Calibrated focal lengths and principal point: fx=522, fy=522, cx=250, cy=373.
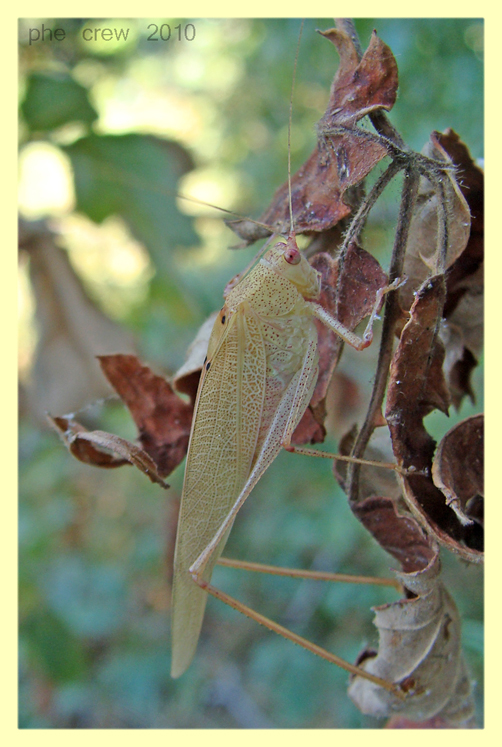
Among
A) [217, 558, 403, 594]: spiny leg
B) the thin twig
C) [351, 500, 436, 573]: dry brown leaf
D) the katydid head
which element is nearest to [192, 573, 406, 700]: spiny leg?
[217, 558, 403, 594]: spiny leg

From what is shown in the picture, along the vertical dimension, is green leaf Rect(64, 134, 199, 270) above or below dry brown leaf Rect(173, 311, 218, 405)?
above

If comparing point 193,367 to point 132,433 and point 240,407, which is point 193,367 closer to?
point 240,407

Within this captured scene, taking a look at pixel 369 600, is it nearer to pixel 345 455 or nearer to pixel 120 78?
pixel 345 455

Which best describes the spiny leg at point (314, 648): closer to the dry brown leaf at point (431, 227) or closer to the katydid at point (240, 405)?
the katydid at point (240, 405)

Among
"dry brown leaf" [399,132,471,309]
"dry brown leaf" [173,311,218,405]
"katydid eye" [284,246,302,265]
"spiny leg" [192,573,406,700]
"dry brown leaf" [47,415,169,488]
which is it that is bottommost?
"spiny leg" [192,573,406,700]

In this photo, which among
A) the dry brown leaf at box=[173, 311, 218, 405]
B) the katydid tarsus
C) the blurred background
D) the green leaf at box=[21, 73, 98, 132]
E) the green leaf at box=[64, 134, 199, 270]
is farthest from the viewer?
the green leaf at box=[64, 134, 199, 270]

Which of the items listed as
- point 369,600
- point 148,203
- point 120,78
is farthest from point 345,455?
point 120,78

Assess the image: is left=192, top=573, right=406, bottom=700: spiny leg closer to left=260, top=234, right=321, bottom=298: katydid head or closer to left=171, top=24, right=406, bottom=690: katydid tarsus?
left=171, top=24, right=406, bottom=690: katydid tarsus

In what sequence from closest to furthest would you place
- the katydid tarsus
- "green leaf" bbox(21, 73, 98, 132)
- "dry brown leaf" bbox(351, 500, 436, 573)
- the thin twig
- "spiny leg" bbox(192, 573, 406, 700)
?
the thin twig < "dry brown leaf" bbox(351, 500, 436, 573) < "spiny leg" bbox(192, 573, 406, 700) < the katydid tarsus < "green leaf" bbox(21, 73, 98, 132)
